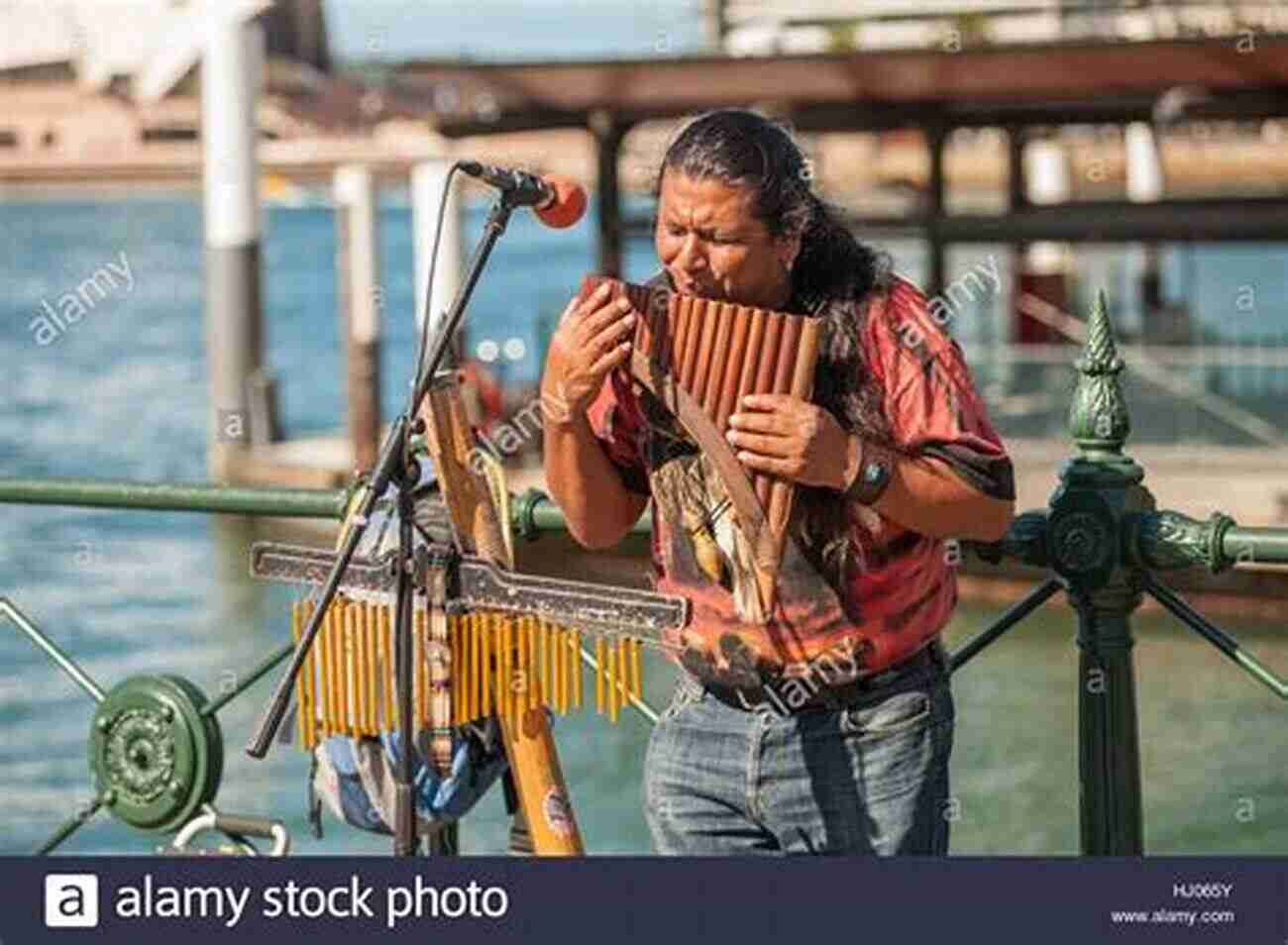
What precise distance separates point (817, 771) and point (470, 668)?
1.86ft

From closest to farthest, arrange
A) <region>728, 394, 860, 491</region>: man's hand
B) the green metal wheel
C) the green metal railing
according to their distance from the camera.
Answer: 1. <region>728, 394, 860, 491</region>: man's hand
2. the green metal railing
3. the green metal wheel

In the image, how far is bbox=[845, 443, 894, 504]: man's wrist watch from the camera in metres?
3.52

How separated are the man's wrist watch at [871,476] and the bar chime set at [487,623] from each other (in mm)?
155

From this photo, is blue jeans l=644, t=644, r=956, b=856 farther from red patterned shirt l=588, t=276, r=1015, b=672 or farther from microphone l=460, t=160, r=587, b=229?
microphone l=460, t=160, r=587, b=229

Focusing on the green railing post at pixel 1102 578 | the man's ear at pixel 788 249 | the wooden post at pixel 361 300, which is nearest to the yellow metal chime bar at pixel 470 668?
the man's ear at pixel 788 249

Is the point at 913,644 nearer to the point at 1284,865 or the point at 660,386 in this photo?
the point at 660,386

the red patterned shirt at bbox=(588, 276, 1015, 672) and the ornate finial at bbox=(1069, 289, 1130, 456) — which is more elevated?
the ornate finial at bbox=(1069, 289, 1130, 456)

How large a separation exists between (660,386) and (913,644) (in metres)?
0.45

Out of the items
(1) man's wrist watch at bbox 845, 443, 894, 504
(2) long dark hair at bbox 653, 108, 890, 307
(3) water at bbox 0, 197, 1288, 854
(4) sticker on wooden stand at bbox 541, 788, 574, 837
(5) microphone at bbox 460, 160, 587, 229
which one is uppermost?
(3) water at bbox 0, 197, 1288, 854

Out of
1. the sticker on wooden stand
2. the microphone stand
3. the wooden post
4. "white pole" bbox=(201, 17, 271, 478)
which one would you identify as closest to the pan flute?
the microphone stand

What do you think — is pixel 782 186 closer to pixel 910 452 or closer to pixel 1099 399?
pixel 910 452

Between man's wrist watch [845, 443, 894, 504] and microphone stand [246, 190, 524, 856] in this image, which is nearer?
man's wrist watch [845, 443, 894, 504]

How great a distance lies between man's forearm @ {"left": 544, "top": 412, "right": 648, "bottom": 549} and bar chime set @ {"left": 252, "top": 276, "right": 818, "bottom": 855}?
9 cm

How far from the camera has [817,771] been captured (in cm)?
370
